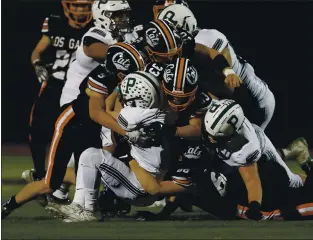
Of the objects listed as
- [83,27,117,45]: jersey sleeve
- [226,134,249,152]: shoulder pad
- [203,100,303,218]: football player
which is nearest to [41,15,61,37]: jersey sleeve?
[83,27,117,45]: jersey sleeve

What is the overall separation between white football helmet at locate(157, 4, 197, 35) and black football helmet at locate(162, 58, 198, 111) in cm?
97

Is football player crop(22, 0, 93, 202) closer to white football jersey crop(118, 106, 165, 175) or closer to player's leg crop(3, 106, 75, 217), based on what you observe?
player's leg crop(3, 106, 75, 217)

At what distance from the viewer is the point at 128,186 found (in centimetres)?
771

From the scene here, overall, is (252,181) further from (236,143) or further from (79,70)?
(79,70)

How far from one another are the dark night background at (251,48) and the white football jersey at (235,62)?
13.5 feet

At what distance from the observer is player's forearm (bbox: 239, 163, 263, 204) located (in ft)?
25.6

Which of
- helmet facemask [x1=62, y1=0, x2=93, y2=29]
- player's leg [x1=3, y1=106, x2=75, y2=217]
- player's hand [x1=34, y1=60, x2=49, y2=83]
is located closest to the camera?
player's leg [x1=3, y1=106, x2=75, y2=217]

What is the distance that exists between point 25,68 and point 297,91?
3722mm

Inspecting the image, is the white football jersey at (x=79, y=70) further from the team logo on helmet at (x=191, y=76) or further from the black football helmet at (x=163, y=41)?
the team logo on helmet at (x=191, y=76)

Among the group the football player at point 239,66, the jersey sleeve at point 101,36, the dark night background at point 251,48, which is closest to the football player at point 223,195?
the football player at point 239,66

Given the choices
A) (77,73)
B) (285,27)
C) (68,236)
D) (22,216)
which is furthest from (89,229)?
(285,27)

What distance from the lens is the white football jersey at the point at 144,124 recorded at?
7676 mm

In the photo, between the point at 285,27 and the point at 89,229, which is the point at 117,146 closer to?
the point at 89,229

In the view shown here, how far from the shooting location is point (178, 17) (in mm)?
8758
